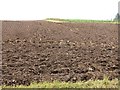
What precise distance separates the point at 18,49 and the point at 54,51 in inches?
61.5

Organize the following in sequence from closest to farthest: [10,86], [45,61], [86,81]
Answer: [10,86]
[86,81]
[45,61]

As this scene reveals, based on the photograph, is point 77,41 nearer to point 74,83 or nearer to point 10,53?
point 10,53

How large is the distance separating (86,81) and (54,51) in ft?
15.2

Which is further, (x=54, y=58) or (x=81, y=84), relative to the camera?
(x=54, y=58)

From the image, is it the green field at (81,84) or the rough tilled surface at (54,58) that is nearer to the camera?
the green field at (81,84)

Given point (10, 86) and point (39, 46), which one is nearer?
point (10, 86)

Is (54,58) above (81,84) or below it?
above

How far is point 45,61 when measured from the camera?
11930 mm

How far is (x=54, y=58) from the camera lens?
12492 millimetres

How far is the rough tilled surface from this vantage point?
1006 centimetres

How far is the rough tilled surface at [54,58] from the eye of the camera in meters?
10.1

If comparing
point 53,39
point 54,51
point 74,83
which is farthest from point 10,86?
point 53,39

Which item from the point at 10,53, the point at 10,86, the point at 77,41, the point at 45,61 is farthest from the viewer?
the point at 77,41

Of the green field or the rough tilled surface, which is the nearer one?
the green field
